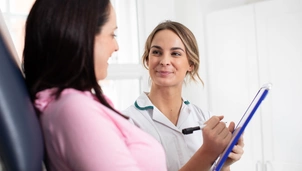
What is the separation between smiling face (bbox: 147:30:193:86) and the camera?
1474 millimetres

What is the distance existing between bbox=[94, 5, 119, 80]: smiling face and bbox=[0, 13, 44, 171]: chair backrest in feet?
0.46

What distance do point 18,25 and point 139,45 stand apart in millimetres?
712

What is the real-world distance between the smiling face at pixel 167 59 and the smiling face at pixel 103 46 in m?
0.78

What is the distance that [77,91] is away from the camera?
0.62m

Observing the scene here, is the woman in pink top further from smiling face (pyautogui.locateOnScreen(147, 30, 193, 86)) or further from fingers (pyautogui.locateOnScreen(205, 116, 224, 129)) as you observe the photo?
smiling face (pyautogui.locateOnScreen(147, 30, 193, 86))

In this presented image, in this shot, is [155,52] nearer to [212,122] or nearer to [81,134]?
[212,122]

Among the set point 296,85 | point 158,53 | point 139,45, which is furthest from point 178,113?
point 139,45

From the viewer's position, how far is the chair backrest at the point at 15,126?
54 cm

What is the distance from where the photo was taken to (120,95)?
7.20 ft

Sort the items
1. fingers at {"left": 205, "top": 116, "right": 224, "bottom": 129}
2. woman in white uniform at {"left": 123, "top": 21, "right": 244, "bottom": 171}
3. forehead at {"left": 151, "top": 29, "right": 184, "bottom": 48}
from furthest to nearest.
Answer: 1. forehead at {"left": 151, "top": 29, "right": 184, "bottom": 48}
2. woman in white uniform at {"left": 123, "top": 21, "right": 244, "bottom": 171}
3. fingers at {"left": 205, "top": 116, "right": 224, "bottom": 129}

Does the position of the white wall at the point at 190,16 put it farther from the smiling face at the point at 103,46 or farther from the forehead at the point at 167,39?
the smiling face at the point at 103,46

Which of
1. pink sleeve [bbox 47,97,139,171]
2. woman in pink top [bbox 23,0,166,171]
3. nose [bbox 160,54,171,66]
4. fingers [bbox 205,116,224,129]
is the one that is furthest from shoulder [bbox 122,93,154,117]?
pink sleeve [bbox 47,97,139,171]

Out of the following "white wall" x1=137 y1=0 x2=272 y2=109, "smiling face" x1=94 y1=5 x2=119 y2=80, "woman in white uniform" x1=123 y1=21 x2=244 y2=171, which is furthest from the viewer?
"white wall" x1=137 y1=0 x2=272 y2=109

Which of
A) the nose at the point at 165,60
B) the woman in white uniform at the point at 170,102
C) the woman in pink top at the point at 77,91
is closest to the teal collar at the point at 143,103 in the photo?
the woman in white uniform at the point at 170,102
